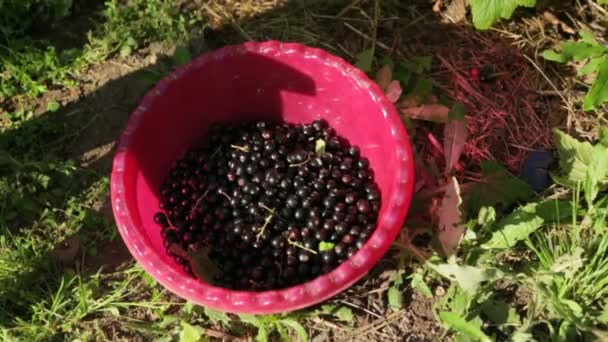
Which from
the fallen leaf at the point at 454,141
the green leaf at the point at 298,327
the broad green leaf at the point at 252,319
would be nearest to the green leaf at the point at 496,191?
the fallen leaf at the point at 454,141

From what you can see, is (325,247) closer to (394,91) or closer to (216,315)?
(216,315)

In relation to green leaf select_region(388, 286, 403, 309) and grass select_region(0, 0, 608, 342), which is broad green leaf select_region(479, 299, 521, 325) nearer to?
grass select_region(0, 0, 608, 342)

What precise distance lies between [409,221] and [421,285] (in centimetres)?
24

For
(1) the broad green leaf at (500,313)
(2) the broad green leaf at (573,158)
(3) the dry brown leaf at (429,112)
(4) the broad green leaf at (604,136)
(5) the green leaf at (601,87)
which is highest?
(5) the green leaf at (601,87)

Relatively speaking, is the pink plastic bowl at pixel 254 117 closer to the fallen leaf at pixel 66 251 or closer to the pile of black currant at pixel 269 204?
the pile of black currant at pixel 269 204

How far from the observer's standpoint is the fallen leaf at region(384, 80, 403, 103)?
277cm

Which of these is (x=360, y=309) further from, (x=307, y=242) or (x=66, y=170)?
(x=66, y=170)

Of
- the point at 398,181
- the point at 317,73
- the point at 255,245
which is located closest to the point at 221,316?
the point at 255,245

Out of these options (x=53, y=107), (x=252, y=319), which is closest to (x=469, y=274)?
(x=252, y=319)

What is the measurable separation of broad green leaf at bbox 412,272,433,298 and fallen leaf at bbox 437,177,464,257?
0.42 ft

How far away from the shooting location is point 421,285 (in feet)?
8.64

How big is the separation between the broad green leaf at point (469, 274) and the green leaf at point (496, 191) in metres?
0.31

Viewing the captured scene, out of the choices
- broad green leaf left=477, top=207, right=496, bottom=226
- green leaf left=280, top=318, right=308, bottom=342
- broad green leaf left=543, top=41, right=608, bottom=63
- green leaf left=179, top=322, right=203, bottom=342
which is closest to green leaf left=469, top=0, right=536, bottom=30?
broad green leaf left=543, top=41, right=608, bottom=63

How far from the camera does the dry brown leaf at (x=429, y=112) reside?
9.16 ft
